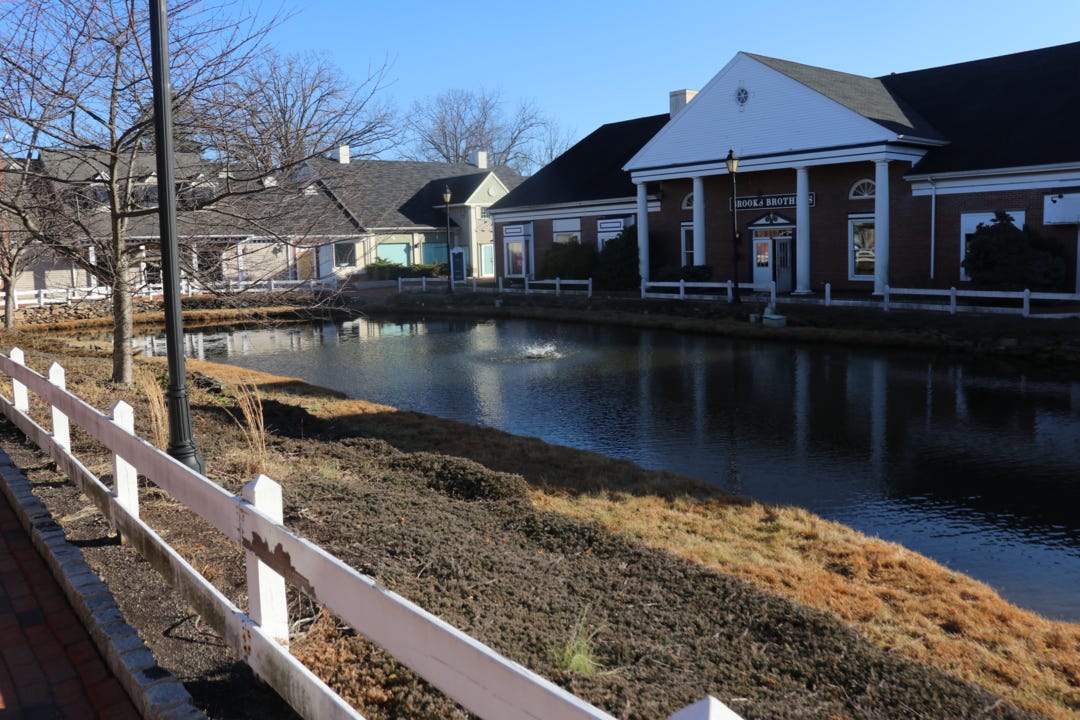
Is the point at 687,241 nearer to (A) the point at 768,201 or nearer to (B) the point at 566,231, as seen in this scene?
(A) the point at 768,201

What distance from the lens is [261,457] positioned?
29.7 ft

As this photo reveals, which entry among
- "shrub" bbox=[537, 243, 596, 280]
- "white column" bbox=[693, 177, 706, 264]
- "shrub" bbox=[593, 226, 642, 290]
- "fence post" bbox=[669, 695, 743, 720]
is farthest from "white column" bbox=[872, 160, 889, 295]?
"fence post" bbox=[669, 695, 743, 720]

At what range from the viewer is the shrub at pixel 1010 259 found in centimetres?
2644

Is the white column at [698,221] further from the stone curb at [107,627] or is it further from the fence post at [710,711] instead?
the fence post at [710,711]

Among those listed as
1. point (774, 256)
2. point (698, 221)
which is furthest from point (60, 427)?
point (774, 256)

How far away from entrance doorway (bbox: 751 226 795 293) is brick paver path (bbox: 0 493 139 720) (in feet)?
106

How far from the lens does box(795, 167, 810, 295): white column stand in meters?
33.3

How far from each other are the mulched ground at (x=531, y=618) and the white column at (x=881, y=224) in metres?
25.9

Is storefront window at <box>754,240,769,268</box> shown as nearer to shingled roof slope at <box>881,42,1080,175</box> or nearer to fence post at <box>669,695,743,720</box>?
shingled roof slope at <box>881,42,1080,175</box>

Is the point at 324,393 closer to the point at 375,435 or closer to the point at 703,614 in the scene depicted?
the point at 375,435

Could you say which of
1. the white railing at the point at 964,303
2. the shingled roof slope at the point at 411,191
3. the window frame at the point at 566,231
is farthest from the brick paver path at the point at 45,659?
the shingled roof slope at the point at 411,191

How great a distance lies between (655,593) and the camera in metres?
6.48

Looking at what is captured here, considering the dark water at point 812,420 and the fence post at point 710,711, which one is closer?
the fence post at point 710,711

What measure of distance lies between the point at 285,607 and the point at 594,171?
4220 cm
